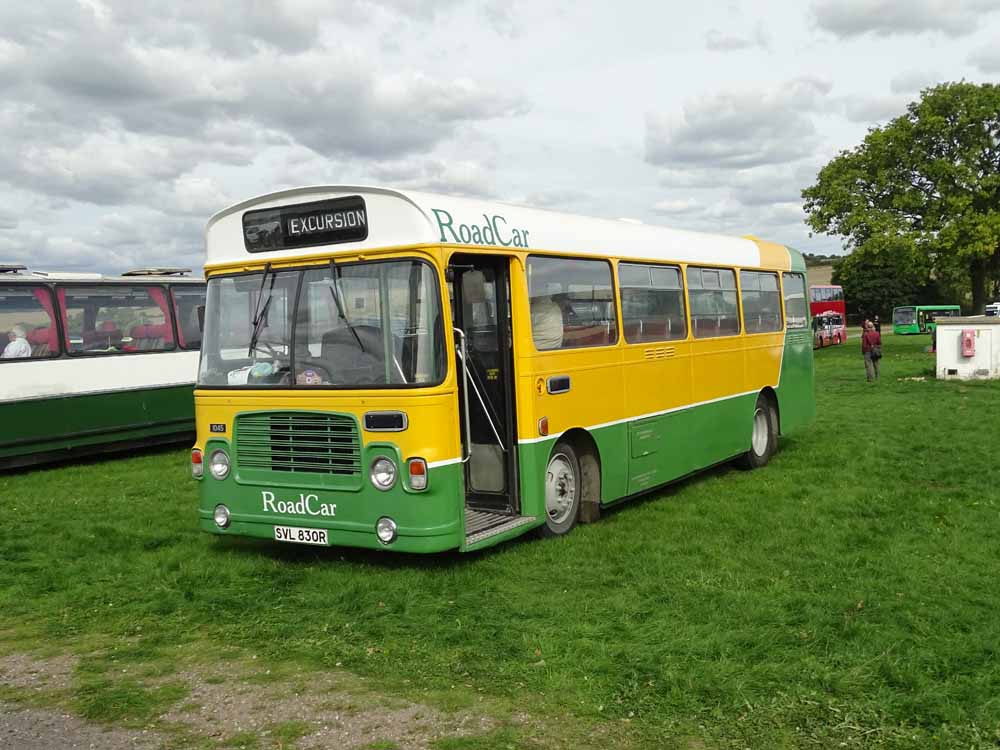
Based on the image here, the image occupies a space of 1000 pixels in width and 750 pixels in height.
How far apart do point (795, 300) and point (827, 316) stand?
4707 cm

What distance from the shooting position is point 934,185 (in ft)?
150

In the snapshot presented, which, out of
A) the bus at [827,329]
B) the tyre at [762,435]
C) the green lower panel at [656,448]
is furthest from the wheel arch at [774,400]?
the bus at [827,329]

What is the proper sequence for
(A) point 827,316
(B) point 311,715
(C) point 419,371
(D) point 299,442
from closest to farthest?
1. (B) point 311,715
2. (C) point 419,371
3. (D) point 299,442
4. (A) point 827,316

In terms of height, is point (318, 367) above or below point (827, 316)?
above

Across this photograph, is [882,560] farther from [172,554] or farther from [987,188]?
[987,188]

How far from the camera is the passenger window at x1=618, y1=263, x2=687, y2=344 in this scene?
1041 cm

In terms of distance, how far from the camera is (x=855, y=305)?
311ft

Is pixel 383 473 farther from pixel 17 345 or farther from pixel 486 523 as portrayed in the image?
pixel 17 345

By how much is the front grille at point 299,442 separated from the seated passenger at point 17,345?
7.96 meters

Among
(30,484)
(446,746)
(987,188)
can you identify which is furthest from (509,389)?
(987,188)

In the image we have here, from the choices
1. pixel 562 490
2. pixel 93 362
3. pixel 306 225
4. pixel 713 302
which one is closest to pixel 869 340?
pixel 713 302

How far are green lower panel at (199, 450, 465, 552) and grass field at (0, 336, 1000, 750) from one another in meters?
0.33

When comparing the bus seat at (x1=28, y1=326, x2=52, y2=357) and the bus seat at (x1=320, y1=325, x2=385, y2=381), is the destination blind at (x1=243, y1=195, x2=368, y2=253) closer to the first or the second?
the bus seat at (x1=320, y1=325, x2=385, y2=381)

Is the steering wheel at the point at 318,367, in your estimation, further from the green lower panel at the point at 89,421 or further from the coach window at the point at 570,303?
the green lower panel at the point at 89,421
